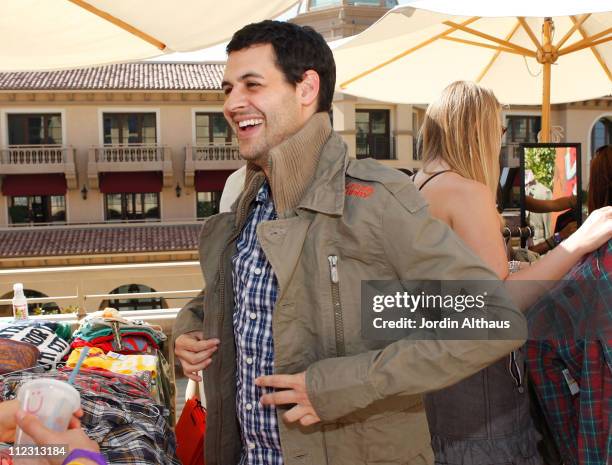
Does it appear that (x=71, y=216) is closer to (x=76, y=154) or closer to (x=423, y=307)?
(x=76, y=154)

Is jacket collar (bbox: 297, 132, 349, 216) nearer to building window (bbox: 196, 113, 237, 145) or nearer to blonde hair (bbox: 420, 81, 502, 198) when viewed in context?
blonde hair (bbox: 420, 81, 502, 198)

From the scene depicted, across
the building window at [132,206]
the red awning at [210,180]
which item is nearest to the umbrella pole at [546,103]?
the red awning at [210,180]

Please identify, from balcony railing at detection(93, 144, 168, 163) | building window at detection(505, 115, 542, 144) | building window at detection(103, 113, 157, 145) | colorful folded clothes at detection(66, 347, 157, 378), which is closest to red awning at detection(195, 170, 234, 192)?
balcony railing at detection(93, 144, 168, 163)

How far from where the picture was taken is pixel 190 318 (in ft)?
6.17

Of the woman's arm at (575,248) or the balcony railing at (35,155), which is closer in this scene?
the woman's arm at (575,248)

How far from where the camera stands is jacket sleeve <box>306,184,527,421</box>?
1319 mm

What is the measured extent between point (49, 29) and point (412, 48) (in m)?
3.28

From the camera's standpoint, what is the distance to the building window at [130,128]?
97.7ft

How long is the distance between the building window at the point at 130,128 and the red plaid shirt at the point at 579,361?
29.4 metres

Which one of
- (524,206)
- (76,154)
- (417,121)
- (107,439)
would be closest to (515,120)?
(417,121)

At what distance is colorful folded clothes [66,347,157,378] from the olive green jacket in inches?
58.8

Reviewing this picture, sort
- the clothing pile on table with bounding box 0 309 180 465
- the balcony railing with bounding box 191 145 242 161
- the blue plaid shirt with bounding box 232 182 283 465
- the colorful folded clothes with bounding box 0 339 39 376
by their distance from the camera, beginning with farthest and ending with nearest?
1. the balcony railing with bounding box 191 145 242 161
2. the colorful folded clothes with bounding box 0 339 39 376
3. the clothing pile on table with bounding box 0 309 180 465
4. the blue plaid shirt with bounding box 232 182 283 465

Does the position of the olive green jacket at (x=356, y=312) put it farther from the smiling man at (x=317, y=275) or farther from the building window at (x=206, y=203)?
the building window at (x=206, y=203)

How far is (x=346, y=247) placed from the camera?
1.43 m
